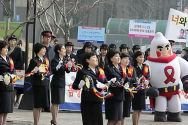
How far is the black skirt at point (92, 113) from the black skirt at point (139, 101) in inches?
78.7

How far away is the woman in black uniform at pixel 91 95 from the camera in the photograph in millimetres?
8125

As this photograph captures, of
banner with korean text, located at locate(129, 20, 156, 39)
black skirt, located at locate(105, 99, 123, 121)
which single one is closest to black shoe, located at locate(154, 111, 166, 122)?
black skirt, located at locate(105, 99, 123, 121)

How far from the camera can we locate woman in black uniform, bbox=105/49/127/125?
28.3ft

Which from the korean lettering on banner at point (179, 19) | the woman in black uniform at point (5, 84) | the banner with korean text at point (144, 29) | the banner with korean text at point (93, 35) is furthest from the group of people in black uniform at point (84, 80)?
the banner with korean text at point (144, 29)

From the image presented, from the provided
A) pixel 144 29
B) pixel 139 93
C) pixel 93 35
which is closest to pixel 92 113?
pixel 139 93

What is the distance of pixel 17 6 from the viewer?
40.6 metres

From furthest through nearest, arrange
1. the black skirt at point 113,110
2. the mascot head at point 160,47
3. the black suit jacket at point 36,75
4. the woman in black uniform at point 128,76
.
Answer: the mascot head at point 160,47, the black suit jacket at point 36,75, the woman in black uniform at point 128,76, the black skirt at point 113,110

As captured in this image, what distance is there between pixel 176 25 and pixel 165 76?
3.59 meters

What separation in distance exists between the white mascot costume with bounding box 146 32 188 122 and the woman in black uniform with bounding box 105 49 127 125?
93.5 inches

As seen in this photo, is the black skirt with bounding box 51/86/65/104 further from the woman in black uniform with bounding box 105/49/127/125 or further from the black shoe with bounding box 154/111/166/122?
the black shoe with bounding box 154/111/166/122

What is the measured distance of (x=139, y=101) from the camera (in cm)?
1009

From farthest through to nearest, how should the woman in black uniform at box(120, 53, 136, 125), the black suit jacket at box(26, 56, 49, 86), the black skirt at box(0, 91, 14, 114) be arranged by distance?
the black suit jacket at box(26, 56, 49, 86) → the woman in black uniform at box(120, 53, 136, 125) → the black skirt at box(0, 91, 14, 114)

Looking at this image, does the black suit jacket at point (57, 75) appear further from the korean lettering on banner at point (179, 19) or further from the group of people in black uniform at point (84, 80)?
the korean lettering on banner at point (179, 19)

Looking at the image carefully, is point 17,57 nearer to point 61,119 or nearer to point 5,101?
point 61,119
